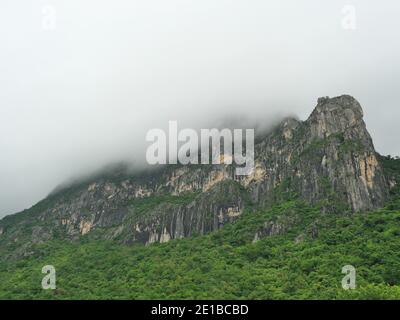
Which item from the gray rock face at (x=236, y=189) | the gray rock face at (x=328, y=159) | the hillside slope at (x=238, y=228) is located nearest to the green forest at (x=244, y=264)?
the hillside slope at (x=238, y=228)

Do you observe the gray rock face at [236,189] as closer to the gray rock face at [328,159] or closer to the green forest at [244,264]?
the gray rock face at [328,159]

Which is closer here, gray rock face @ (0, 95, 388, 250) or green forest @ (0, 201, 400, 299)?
green forest @ (0, 201, 400, 299)

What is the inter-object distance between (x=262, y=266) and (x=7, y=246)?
97893 mm

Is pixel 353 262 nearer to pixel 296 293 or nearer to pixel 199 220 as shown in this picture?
pixel 296 293

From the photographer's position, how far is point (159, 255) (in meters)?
114

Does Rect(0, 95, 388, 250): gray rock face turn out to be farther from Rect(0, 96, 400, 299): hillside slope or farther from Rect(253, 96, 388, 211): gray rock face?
Rect(0, 96, 400, 299): hillside slope

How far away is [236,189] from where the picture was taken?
456 feet

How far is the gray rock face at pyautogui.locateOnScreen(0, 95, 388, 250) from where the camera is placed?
119625 millimetres

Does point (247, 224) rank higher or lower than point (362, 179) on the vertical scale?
lower

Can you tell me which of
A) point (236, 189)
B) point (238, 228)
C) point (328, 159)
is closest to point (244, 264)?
point (238, 228)

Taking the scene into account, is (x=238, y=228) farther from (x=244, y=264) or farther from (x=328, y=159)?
(x=244, y=264)

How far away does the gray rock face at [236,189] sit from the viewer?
392 ft

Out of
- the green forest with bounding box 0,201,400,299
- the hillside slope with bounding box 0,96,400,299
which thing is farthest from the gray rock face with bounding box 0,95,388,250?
the green forest with bounding box 0,201,400,299
